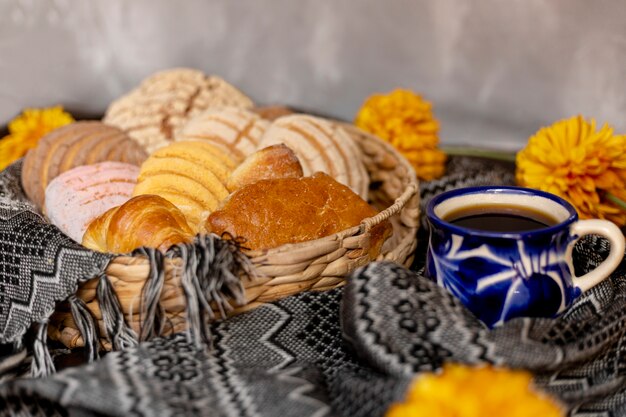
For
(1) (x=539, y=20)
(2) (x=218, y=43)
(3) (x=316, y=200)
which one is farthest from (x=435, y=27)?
(3) (x=316, y=200)

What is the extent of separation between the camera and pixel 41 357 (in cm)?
87

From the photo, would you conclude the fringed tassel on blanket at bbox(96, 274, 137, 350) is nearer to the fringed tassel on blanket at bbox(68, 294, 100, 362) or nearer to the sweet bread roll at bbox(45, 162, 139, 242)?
the fringed tassel on blanket at bbox(68, 294, 100, 362)

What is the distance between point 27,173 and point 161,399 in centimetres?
72

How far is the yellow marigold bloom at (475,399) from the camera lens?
1.98 ft

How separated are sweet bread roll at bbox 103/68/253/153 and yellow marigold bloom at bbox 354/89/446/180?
0.36 meters

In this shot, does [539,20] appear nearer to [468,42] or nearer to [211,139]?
[468,42]

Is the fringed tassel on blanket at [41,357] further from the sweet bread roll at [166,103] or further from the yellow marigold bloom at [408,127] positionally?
the yellow marigold bloom at [408,127]

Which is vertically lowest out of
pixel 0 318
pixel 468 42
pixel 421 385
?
pixel 0 318

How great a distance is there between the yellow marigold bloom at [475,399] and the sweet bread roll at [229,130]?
27.8 inches

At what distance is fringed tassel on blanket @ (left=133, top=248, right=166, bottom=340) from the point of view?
84cm

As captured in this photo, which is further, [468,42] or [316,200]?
[468,42]

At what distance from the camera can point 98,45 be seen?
199cm

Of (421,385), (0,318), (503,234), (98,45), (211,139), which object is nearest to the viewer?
(421,385)

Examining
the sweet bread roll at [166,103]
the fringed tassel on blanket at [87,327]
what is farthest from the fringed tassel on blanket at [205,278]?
the sweet bread roll at [166,103]
